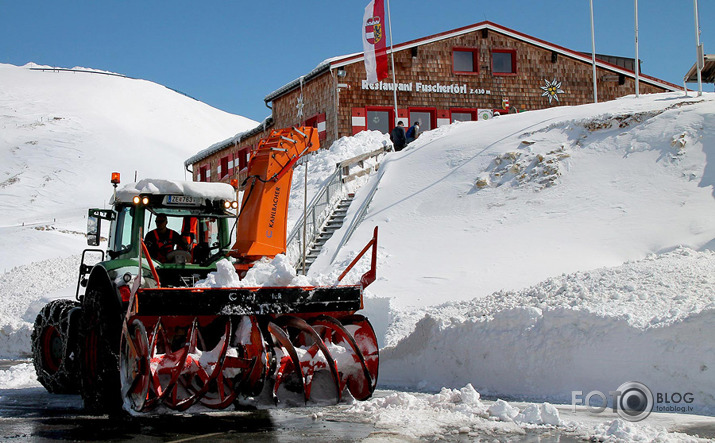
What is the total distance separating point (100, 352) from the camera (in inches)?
312

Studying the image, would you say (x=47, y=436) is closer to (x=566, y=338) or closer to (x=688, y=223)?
(x=566, y=338)

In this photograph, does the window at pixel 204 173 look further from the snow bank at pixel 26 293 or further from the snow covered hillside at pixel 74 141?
the snow bank at pixel 26 293

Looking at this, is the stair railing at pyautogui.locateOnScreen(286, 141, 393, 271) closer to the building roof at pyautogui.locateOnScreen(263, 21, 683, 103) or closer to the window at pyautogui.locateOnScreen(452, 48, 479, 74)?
the building roof at pyautogui.locateOnScreen(263, 21, 683, 103)

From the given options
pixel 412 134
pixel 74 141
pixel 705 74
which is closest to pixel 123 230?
pixel 412 134

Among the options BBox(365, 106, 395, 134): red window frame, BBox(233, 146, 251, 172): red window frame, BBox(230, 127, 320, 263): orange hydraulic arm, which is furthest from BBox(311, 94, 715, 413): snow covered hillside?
BBox(233, 146, 251, 172): red window frame

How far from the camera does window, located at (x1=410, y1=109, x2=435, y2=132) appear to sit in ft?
101

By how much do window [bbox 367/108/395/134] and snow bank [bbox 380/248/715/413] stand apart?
1945cm

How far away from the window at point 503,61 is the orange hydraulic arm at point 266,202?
77.5 feet

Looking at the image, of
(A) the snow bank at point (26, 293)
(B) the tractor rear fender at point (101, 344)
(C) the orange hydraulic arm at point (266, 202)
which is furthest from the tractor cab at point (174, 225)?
(A) the snow bank at point (26, 293)

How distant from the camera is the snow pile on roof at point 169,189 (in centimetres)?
872

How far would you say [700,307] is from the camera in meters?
8.86

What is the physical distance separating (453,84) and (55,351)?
77.2 feet

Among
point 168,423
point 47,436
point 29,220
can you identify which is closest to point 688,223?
point 168,423

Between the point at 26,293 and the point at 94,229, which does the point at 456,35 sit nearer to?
the point at 26,293
